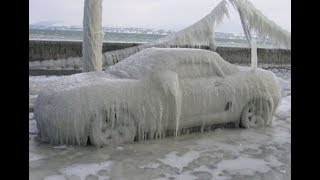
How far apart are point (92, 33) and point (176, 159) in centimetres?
518

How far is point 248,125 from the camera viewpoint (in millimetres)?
7477

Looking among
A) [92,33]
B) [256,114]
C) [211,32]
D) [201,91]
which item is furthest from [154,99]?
[211,32]

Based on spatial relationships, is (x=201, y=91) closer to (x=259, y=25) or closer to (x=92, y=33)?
(x=259, y=25)

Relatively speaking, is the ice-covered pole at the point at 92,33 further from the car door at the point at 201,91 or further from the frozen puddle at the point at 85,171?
the frozen puddle at the point at 85,171

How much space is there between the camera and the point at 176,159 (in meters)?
5.52

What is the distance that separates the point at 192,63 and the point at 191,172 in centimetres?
249

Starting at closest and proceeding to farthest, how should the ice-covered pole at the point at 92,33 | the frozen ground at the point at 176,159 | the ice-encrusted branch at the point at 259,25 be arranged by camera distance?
1. the frozen ground at the point at 176,159
2. the ice-encrusted branch at the point at 259,25
3. the ice-covered pole at the point at 92,33

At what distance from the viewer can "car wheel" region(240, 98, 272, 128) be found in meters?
7.41

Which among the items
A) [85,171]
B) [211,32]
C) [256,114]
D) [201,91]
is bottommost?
[85,171]

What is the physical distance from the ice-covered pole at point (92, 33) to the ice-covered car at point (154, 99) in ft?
8.57

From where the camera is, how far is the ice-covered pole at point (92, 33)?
9.66 m

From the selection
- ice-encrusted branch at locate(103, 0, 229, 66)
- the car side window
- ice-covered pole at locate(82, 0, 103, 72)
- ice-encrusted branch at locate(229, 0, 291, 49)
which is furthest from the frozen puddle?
ice-encrusted branch at locate(103, 0, 229, 66)

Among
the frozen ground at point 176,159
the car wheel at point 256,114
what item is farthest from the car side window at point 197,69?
the frozen ground at point 176,159
